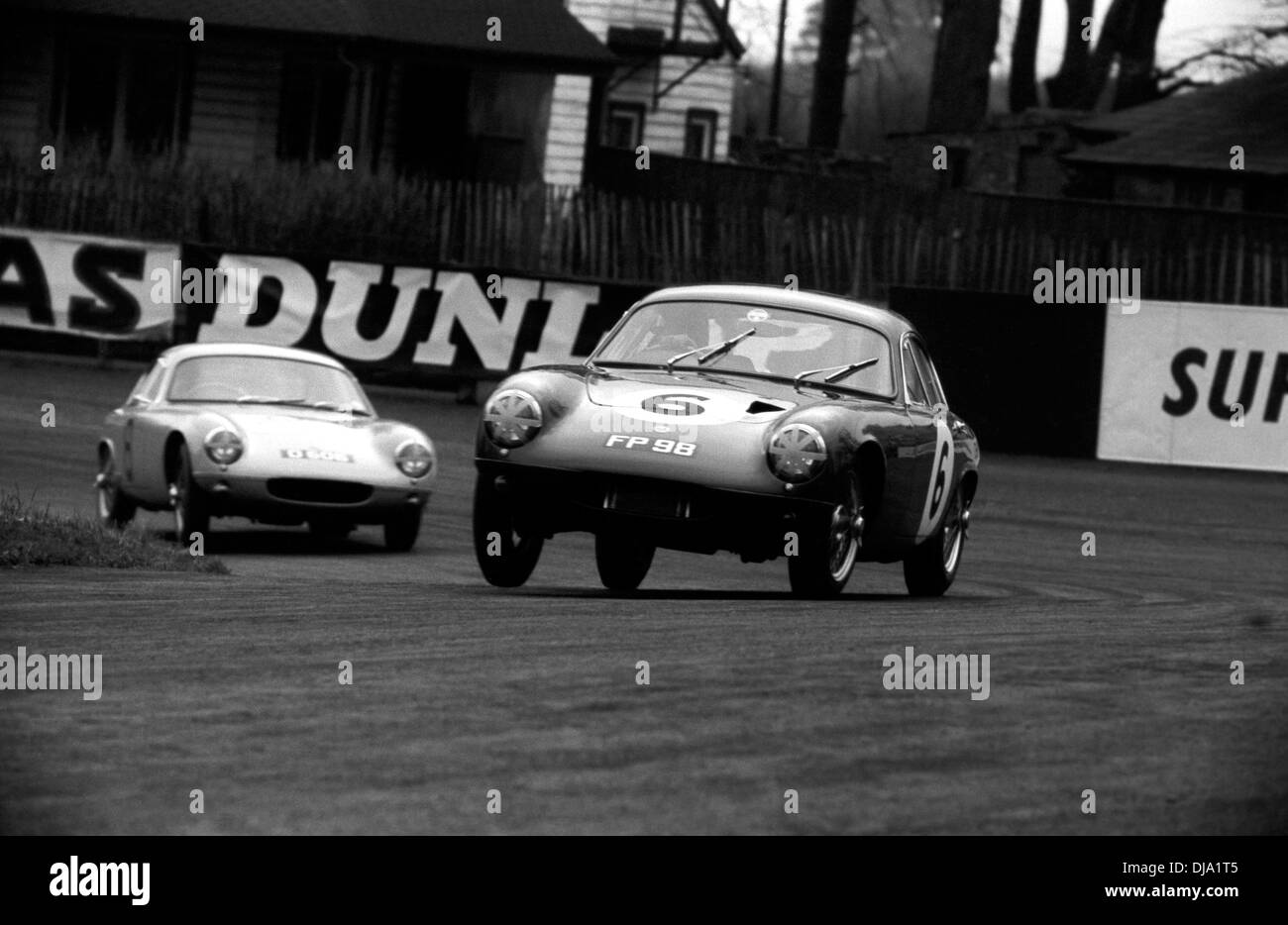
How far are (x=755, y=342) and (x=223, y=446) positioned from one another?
4129mm

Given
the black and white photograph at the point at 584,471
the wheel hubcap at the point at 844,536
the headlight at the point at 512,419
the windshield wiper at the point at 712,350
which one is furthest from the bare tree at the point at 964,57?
the headlight at the point at 512,419

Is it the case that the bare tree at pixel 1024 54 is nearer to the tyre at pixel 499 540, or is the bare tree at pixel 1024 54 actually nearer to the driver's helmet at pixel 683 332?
the driver's helmet at pixel 683 332

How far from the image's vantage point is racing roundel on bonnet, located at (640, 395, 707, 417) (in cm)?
952

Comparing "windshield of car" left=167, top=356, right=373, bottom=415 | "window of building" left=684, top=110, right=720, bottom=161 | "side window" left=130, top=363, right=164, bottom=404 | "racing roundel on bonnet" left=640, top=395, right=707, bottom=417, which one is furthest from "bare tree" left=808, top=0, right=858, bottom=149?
"racing roundel on bonnet" left=640, top=395, right=707, bottom=417

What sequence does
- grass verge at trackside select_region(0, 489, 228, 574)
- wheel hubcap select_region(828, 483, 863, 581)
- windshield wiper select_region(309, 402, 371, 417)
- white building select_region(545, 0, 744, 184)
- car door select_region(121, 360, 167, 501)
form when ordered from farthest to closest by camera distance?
white building select_region(545, 0, 744, 184) → windshield wiper select_region(309, 402, 371, 417) → car door select_region(121, 360, 167, 501) → grass verge at trackside select_region(0, 489, 228, 574) → wheel hubcap select_region(828, 483, 863, 581)

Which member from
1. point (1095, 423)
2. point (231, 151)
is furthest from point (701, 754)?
point (231, 151)

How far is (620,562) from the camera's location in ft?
38.2

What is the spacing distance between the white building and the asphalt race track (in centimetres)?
2493

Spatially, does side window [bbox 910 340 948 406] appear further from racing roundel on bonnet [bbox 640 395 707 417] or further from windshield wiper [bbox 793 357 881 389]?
racing roundel on bonnet [bbox 640 395 707 417]

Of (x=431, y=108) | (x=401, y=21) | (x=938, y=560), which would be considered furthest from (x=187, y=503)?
(x=431, y=108)

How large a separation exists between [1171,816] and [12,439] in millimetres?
15406

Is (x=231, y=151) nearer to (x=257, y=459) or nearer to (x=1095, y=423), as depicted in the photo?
(x=1095, y=423)

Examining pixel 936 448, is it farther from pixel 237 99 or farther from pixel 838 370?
pixel 237 99

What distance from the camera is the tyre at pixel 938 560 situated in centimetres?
1151
